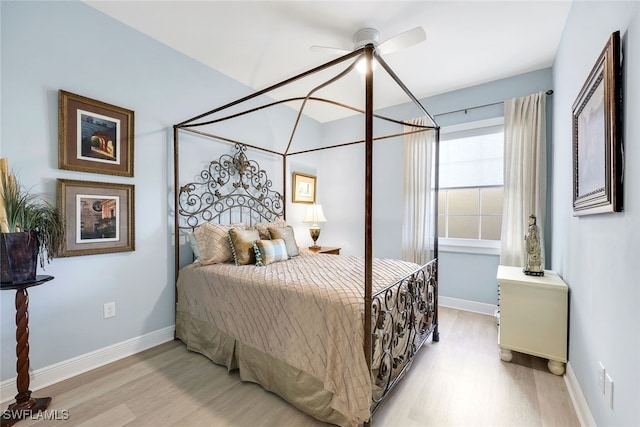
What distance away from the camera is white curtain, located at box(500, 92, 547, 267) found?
288 centimetres

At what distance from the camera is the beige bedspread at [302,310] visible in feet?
4.82

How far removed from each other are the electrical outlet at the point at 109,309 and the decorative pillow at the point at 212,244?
75 centimetres

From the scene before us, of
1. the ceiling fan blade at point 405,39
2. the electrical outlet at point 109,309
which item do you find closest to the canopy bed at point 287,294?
the ceiling fan blade at point 405,39

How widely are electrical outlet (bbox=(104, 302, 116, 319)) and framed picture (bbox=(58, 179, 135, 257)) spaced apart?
1.47ft

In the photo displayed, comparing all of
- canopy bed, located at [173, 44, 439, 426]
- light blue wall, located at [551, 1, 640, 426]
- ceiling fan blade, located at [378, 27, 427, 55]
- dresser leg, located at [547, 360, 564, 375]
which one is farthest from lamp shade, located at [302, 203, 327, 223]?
dresser leg, located at [547, 360, 564, 375]

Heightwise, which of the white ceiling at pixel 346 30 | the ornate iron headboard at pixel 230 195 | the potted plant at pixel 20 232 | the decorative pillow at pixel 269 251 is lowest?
the decorative pillow at pixel 269 251

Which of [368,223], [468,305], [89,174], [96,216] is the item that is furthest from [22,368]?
[468,305]

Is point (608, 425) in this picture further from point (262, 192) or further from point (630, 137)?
point (262, 192)

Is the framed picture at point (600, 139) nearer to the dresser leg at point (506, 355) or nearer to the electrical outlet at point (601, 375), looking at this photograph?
the electrical outlet at point (601, 375)

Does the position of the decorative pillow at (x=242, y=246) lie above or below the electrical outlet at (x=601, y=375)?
above

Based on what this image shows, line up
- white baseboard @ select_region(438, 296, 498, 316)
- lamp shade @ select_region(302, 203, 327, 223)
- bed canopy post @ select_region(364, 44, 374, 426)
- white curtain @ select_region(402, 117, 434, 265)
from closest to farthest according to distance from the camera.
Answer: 1. bed canopy post @ select_region(364, 44, 374, 426)
2. white baseboard @ select_region(438, 296, 498, 316)
3. white curtain @ select_region(402, 117, 434, 265)
4. lamp shade @ select_region(302, 203, 327, 223)

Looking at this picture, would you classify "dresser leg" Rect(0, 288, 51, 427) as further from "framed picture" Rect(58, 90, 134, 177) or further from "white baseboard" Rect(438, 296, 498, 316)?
"white baseboard" Rect(438, 296, 498, 316)

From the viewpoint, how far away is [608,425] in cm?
124

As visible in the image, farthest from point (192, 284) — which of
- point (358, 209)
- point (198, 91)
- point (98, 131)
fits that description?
point (358, 209)
